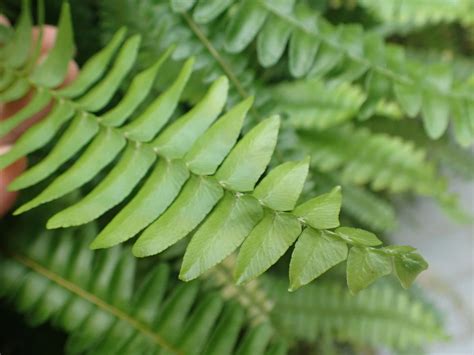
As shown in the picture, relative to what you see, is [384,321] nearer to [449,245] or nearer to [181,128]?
[449,245]

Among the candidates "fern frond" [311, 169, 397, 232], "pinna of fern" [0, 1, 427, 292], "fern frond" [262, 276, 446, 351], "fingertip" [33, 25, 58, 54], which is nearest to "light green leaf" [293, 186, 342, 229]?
"pinna of fern" [0, 1, 427, 292]

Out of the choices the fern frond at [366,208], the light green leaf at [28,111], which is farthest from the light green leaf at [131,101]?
the fern frond at [366,208]

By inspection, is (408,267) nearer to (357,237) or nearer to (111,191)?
(357,237)

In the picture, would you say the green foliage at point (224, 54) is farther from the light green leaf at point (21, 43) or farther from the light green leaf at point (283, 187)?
the light green leaf at point (283, 187)

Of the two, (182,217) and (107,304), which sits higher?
(182,217)

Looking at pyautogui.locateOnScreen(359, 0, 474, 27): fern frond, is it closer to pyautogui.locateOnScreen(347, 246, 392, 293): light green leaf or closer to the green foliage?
the green foliage

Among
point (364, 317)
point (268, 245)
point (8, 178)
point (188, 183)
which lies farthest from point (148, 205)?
point (364, 317)
